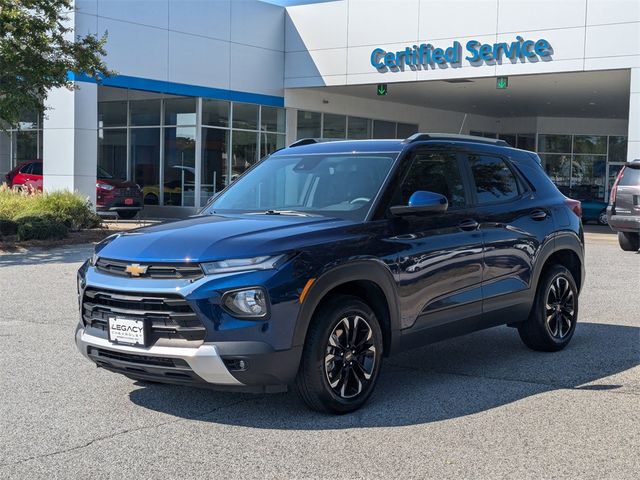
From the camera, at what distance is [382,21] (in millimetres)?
26016

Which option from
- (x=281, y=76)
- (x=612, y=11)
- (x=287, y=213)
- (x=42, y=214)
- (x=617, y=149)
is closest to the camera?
A: (x=287, y=213)

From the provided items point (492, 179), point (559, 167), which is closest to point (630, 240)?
point (492, 179)

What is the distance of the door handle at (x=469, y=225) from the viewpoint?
21.0ft

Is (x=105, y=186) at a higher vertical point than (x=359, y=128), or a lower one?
lower

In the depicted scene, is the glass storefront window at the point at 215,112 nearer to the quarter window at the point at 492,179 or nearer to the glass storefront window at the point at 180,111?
the glass storefront window at the point at 180,111

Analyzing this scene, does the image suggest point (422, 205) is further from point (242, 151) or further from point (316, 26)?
point (242, 151)

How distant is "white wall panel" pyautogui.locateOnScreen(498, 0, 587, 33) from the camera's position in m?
22.1

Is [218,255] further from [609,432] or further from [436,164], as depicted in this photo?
[609,432]

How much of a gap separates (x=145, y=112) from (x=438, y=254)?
23220 millimetres

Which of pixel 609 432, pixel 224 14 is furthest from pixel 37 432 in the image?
pixel 224 14

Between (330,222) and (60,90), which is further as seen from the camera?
(60,90)

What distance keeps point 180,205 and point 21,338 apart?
19.4 metres

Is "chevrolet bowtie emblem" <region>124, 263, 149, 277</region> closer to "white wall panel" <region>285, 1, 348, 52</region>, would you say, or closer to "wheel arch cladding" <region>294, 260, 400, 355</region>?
"wheel arch cladding" <region>294, 260, 400, 355</region>

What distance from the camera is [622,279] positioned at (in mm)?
13102
